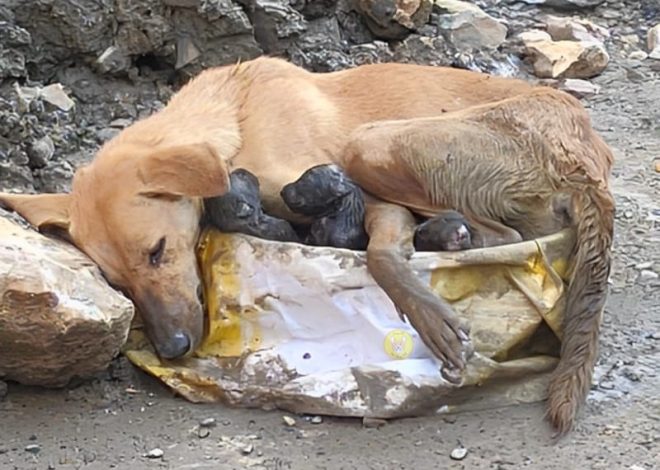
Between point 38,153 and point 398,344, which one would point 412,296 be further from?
point 38,153

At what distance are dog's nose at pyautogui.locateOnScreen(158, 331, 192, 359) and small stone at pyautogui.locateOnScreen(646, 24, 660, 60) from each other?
485 centimetres

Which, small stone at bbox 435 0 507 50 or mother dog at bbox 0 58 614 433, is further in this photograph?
small stone at bbox 435 0 507 50

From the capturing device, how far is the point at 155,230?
4.23m

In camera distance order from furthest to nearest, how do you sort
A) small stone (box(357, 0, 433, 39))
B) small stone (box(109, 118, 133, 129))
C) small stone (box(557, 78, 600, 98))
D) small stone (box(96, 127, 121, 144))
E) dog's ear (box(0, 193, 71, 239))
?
small stone (box(357, 0, 433, 39)) → small stone (box(557, 78, 600, 98)) → small stone (box(109, 118, 133, 129)) → small stone (box(96, 127, 121, 144)) → dog's ear (box(0, 193, 71, 239))

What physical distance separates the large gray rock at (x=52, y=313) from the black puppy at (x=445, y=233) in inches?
39.7

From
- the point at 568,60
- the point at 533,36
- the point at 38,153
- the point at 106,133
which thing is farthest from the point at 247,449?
the point at 533,36

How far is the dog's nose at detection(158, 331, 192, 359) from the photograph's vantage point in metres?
4.13

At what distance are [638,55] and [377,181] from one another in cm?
417

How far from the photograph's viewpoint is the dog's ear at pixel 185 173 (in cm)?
418

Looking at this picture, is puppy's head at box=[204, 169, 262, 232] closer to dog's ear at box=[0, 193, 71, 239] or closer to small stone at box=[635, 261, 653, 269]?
dog's ear at box=[0, 193, 71, 239]

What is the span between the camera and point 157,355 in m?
4.27

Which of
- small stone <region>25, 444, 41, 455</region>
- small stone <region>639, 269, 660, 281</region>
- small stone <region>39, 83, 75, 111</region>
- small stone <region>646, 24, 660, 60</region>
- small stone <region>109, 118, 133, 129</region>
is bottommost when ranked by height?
small stone <region>646, 24, 660, 60</region>

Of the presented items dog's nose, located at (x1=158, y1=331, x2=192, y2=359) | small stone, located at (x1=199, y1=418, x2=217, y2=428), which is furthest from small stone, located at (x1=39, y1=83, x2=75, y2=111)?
small stone, located at (x1=199, y1=418, x2=217, y2=428)

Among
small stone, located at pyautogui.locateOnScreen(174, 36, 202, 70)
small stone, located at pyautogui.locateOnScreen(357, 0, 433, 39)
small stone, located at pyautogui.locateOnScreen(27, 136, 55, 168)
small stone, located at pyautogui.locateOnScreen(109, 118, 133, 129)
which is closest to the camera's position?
small stone, located at pyautogui.locateOnScreen(27, 136, 55, 168)
